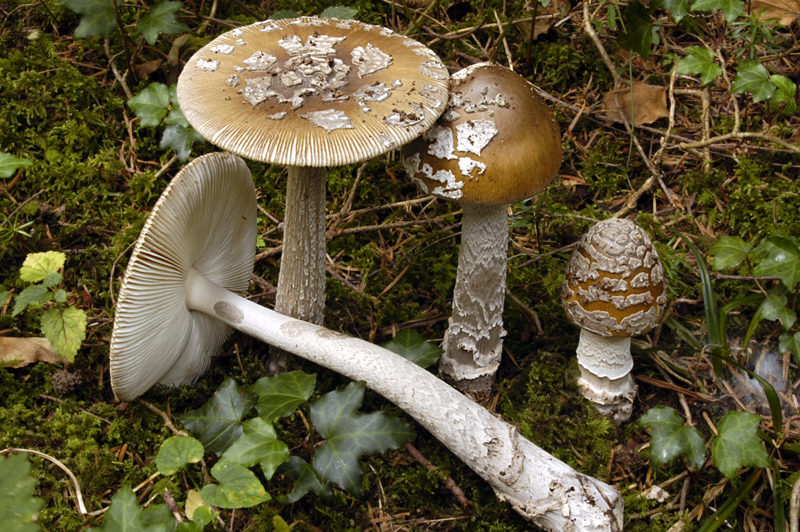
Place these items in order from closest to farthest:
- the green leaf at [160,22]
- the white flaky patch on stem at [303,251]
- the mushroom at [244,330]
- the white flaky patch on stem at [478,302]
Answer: the mushroom at [244,330]
the white flaky patch on stem at [303,251]
the white flaky patch on stem at [478,302]
the green leaf at [160,22]

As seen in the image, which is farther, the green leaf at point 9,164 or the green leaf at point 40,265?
the green leaf at point 9,164

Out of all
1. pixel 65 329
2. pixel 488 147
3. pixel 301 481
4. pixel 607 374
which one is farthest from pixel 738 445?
pixel 65 329

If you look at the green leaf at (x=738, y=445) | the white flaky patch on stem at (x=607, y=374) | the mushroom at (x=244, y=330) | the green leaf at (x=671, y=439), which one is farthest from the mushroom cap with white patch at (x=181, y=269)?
the green leaf at (x=738, y=445)

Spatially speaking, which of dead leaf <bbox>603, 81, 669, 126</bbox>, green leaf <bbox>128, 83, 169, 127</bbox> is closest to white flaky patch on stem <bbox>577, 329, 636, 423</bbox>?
dead leaf <bbox>603, 81, 669, 126</bbox>

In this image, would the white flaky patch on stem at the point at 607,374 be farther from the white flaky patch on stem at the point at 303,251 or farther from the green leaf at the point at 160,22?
the green leaf at the point at 160,22

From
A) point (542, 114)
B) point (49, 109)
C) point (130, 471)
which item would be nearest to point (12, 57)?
point (49, 109)
